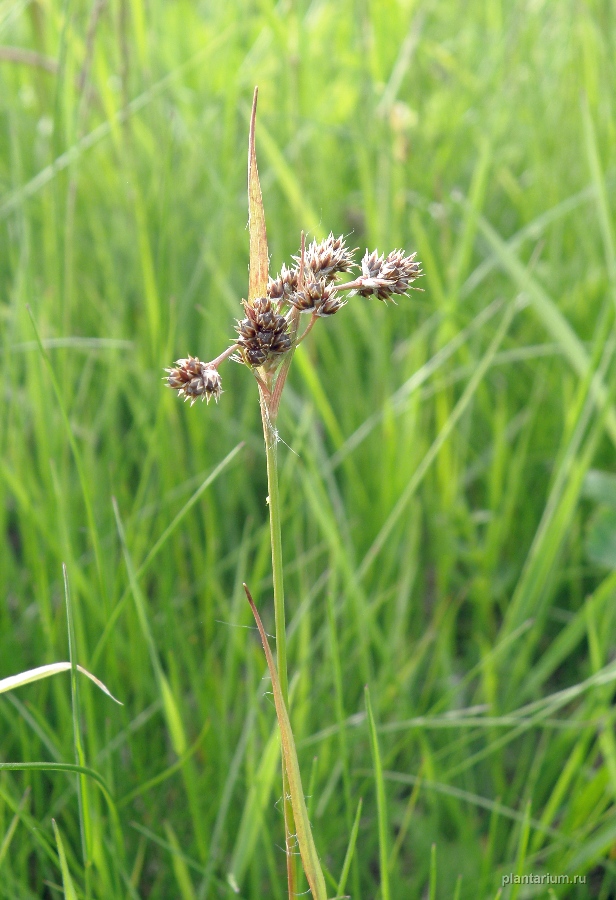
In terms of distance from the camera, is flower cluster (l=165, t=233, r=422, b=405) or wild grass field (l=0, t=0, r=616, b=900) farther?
wild grass field (l=0, t=0, r=616, b=900)

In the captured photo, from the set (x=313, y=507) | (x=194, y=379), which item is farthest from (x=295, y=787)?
(x=313, y=507)

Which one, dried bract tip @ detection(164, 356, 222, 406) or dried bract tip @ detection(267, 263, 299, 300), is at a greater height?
dried bract tip @ detection(267, 263, 299, 300)

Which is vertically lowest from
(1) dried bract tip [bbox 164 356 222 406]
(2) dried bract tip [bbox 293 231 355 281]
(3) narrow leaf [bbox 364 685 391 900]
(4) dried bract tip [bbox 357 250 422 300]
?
(3) narrow leaf [bbox 364 685 391 900]

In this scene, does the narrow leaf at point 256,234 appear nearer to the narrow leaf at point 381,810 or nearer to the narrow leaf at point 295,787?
the narrow leaf at point 295,787

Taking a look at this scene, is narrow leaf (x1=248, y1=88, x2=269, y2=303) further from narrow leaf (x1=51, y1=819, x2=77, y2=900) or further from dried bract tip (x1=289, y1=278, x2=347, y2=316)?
narrow leaf (x1=51, y1=819, x2=77, y2=900)

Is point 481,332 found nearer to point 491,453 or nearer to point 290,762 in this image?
point 491,453

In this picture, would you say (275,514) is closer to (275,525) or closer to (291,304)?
(275,525)

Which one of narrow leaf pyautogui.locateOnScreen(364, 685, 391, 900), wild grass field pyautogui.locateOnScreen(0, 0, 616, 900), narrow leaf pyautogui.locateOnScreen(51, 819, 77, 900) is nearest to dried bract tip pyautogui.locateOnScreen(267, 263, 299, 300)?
wild grass field pyautogui.locateOnScreen(0, 0, 616, 900)
